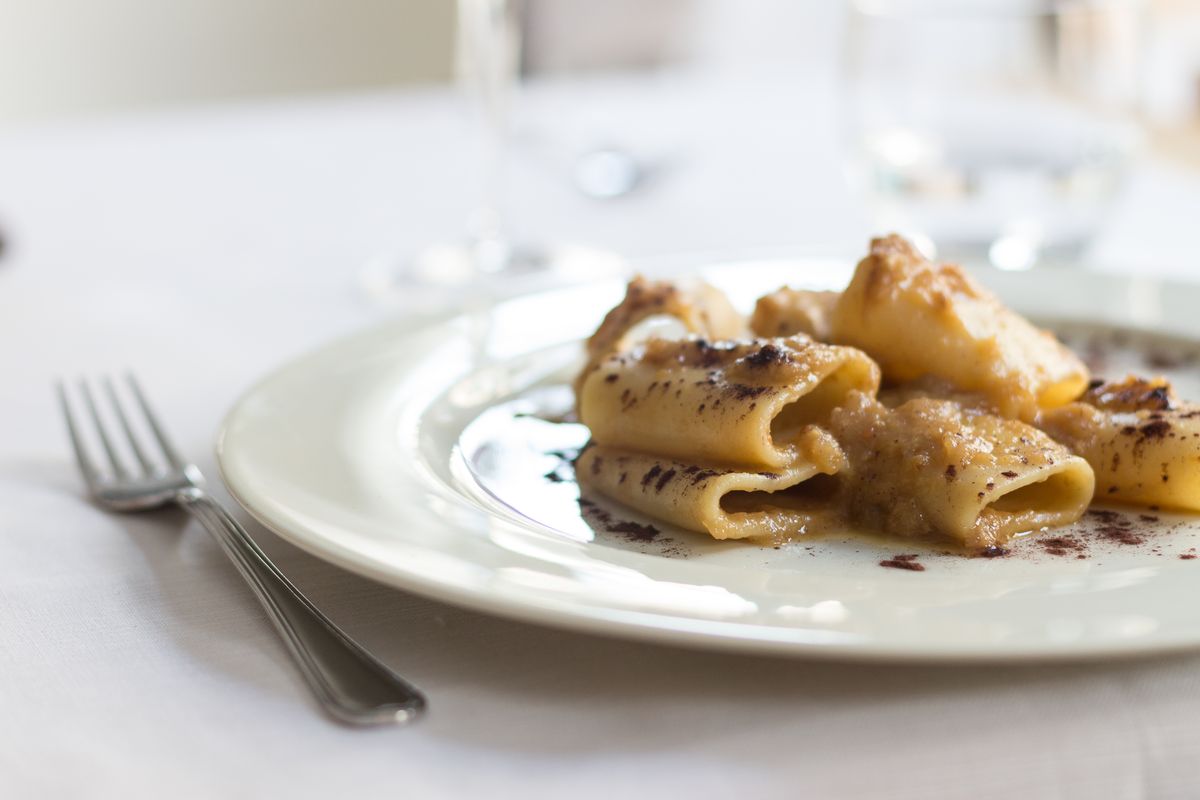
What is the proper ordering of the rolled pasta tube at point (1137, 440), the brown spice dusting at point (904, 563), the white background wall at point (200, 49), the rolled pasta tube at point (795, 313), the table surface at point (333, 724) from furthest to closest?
1. the white background wall at point (200, 49)
2. the rolled pasta tube at point (795, 313)
3. the rolled pasta tube at point (1137, 440)
4. the brown spice dusting at point (904, 563)
5. the table surface at point (333, 724)

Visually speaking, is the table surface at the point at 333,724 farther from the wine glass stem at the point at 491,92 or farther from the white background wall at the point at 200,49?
the white background wall at the point at 200,49

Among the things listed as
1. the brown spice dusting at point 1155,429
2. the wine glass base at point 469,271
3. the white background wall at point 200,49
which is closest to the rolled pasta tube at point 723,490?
the brown spice dusting at point 1155,429

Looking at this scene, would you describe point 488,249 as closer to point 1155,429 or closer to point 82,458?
point 82,458

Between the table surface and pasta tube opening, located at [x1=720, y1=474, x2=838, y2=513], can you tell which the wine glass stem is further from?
pasta tube opening, located at [x1=720, y1=474, x2=838, y2=513]

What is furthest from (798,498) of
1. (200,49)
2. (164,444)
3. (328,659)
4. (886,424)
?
(200,49)

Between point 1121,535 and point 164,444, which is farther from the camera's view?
point 164,444
